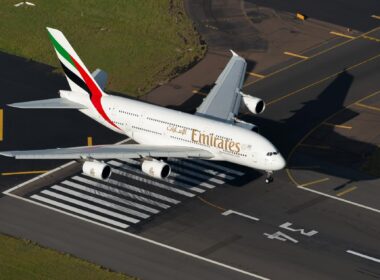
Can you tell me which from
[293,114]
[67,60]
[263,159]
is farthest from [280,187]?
[67,60]

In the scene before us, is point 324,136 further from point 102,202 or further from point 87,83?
point 102,202

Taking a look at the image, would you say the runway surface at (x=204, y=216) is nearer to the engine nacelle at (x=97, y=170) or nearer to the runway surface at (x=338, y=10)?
the engine nacelle at (x=97, y=170)

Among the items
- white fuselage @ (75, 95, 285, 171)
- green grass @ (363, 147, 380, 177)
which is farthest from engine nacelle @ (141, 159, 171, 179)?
green grass @ (363, 147, 380, 177)

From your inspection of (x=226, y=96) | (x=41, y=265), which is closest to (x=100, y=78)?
(x=226, y=96)

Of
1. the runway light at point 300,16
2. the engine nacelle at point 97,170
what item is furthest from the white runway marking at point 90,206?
the runway light at point 300,16

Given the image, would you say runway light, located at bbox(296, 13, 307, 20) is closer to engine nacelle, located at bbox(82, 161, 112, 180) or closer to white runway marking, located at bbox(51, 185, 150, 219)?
white runway marking, located at bbox(51, 185, 150, 219)

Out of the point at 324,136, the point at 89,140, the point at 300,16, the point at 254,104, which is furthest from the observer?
the point at 300,16
